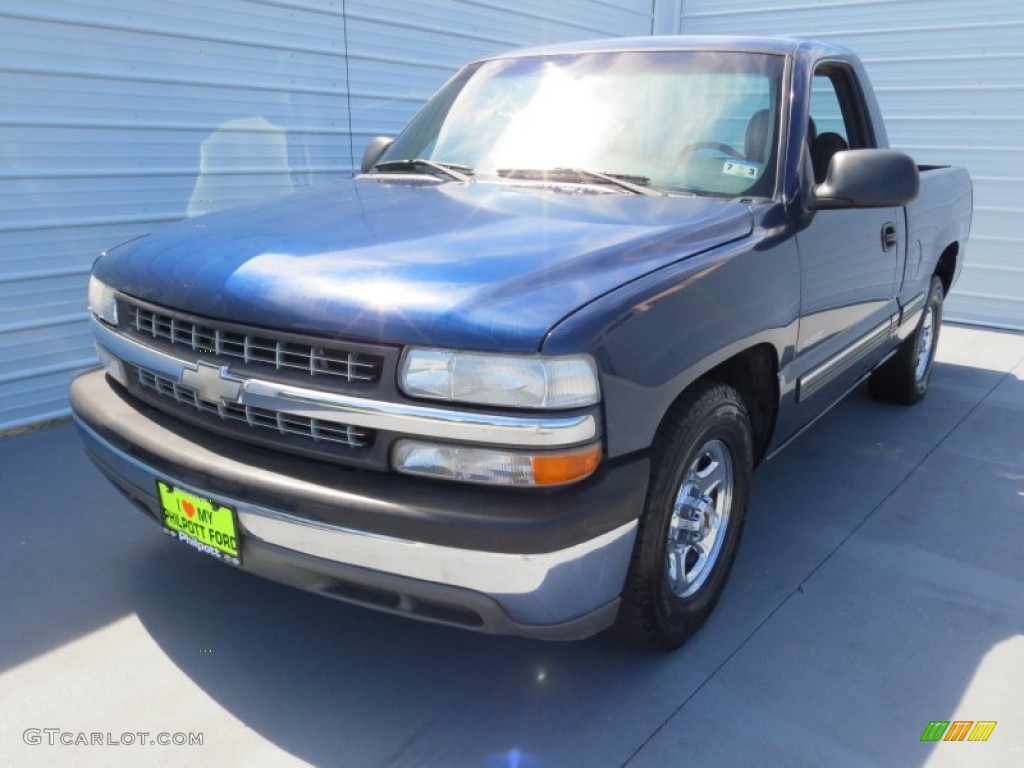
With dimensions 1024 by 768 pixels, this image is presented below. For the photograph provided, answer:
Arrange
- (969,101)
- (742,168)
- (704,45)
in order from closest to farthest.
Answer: (742,168) < (704,45) < (969,101)

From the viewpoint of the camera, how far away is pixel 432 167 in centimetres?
325

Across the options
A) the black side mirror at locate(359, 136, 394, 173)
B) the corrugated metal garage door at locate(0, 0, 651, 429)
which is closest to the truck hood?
the black side mirror at locate(359, 136, 394, 173)

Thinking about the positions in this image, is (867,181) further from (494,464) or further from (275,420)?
(275,420)

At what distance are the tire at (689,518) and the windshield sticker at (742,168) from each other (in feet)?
2.73

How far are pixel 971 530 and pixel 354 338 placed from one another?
278cm

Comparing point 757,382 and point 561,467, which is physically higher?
point 561,467

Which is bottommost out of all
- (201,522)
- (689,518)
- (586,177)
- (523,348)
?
(689,518)

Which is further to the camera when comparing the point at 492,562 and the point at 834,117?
the point at 834,117

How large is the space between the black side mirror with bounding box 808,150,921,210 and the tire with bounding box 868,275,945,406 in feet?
6.80

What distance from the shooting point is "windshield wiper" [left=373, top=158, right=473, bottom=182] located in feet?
10.1

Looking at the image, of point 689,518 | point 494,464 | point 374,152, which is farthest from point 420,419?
point 374,152

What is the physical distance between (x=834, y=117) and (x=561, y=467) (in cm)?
261

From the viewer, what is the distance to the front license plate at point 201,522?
2.12m

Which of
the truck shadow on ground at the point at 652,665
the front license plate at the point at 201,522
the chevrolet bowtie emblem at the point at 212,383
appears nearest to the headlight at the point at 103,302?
the chevrolet bowtie emblem at the point at 212,383
